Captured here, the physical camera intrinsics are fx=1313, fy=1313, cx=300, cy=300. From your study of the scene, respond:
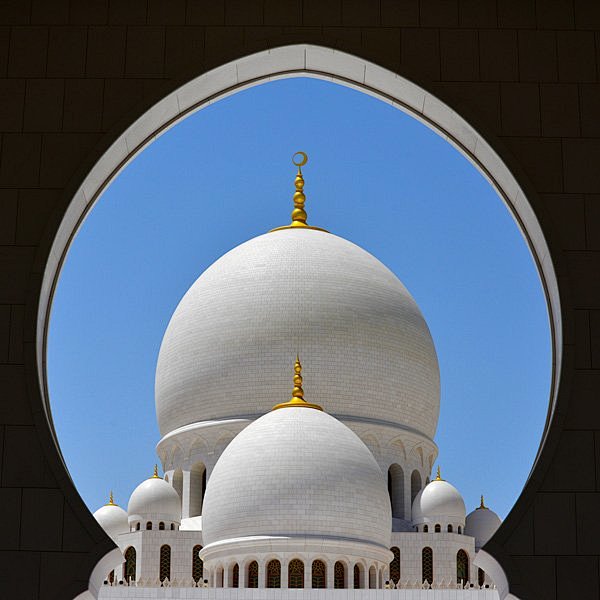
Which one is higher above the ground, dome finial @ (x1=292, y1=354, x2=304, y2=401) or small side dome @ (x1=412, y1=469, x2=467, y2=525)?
dome finial @ (x1=292, y1=354, x2=304, y2=401)

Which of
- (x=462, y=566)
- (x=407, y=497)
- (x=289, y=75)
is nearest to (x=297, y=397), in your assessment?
(x=407, y=497)

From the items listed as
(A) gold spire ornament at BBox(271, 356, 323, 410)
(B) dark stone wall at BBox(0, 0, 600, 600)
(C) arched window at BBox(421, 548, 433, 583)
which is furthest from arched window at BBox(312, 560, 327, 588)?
(B) dark stone wall at BBox(0, 0, 600, 600)

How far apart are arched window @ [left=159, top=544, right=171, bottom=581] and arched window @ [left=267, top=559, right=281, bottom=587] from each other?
5.99m

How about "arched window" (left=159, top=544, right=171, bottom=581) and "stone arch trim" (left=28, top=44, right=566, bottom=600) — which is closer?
"stone arch trim" (left=28, top=44, right=566, bottom=600)

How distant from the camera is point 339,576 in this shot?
26.8 meters

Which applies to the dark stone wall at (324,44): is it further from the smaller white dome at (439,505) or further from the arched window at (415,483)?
the arched window at (415,483)

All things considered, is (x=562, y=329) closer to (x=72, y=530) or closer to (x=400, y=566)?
(x=72, y=530)

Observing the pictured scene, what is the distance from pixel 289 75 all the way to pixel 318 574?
20.2m

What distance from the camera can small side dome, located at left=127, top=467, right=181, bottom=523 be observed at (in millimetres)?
32500

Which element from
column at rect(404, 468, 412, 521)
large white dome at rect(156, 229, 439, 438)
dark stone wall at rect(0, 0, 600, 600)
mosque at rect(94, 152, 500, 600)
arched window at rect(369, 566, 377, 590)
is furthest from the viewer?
column at rect(404, 468, 412, 521)

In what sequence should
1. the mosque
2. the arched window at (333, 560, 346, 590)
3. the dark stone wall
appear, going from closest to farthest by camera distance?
the dark stone wall
the arched window at (333, 560, 346, 590)
the mosque

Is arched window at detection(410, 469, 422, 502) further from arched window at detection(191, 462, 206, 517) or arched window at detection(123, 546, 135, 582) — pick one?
arched window at detection(123, 546, 135, 582)

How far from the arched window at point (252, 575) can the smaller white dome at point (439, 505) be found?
6.71 meters

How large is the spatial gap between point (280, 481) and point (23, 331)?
→ 20.2m
